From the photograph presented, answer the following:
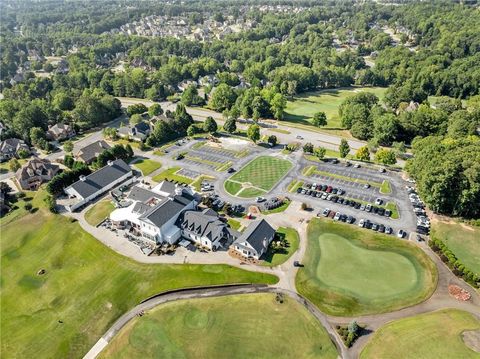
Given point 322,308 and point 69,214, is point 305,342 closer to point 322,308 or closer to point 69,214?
point 322,308

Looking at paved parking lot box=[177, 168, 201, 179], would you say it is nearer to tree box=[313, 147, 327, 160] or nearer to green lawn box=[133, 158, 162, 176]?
green lawn box=[133, 158, 162, 176]

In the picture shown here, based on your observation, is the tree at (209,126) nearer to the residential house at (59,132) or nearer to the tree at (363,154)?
the residential house at (59,132)

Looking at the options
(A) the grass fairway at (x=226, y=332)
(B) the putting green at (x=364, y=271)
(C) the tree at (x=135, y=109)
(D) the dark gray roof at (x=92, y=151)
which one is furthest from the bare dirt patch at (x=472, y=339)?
(C) the tree at (x=135, y=109)

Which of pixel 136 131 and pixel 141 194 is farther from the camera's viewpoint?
pixel 136 131

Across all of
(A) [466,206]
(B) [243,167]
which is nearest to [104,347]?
(B) [243,167]

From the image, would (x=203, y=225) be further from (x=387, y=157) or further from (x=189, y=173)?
(x=387, y=157)

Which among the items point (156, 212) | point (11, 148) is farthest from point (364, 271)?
point (11, 148)
